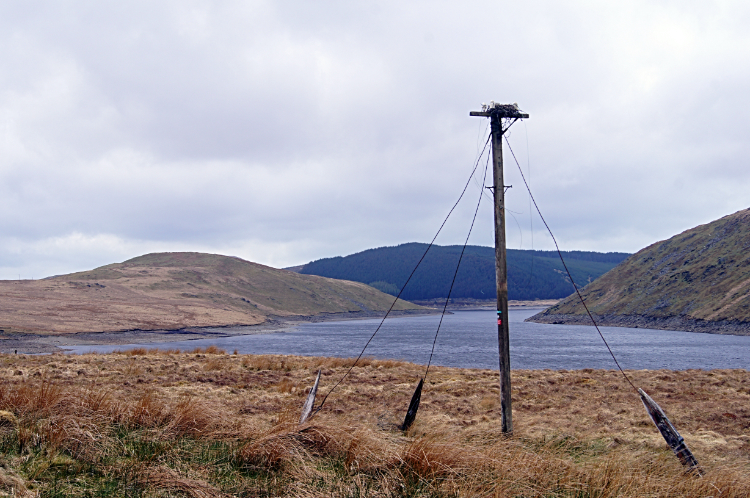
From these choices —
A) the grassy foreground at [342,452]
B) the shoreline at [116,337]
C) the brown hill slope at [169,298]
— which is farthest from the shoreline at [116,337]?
the grassy foreground at [342,452]

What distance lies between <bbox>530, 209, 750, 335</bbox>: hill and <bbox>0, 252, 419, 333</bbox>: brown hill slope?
7354 cm

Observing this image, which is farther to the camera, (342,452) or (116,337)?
(116,337)

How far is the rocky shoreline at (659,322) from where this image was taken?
80625mm

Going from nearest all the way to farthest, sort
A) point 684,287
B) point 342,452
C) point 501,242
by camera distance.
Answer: point 342,452 < point 501,242 < point 684,287

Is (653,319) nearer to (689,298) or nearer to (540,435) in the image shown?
(689,298)

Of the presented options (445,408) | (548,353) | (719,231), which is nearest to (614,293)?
(719,231)

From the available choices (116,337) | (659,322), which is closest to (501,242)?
(116,337)

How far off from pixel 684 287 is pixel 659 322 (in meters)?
11.5

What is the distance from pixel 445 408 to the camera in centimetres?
1546

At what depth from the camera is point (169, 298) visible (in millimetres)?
124750

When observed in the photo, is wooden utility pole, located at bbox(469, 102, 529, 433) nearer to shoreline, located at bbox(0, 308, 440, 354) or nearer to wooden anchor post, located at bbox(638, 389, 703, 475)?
wooden anchor post, located at bbox(638, 389, 703, 475)

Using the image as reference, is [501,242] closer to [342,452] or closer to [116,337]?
[342,452]

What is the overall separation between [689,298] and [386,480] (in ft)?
360

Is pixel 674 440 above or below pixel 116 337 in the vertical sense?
above
